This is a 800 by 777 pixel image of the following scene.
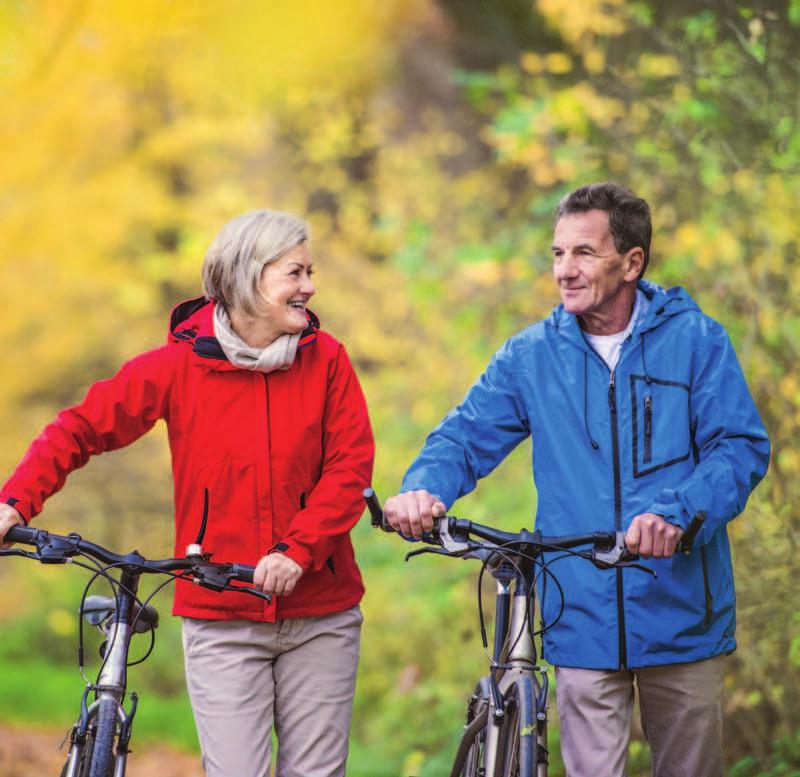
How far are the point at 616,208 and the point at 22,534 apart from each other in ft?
6.70

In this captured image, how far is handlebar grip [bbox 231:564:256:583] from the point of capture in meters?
3.62

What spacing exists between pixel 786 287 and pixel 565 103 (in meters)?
1.90

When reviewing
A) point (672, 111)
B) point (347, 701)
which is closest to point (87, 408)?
point (347, 701)

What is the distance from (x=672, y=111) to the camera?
6.97m

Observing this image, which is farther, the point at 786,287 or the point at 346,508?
the point at 786,287

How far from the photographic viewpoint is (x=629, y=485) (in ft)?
12.8

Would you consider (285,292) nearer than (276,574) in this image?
No

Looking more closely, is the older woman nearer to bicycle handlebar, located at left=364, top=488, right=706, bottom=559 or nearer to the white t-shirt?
bicycle handlebar, located at left=364, top=488, right=706, bottom=559

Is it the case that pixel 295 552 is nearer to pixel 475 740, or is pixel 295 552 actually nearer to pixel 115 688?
pixel 115 688

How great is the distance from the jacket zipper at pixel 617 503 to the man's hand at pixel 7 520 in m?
1.72

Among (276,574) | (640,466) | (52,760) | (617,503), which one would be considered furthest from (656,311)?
(52,760)

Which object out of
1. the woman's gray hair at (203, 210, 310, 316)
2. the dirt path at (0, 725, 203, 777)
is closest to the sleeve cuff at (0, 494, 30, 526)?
the woman's gray hair at (203, 210, 310, 316)

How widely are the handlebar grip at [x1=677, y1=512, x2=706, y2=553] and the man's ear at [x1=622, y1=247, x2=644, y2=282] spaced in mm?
900

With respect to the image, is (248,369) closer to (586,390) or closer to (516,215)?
(586,390)
